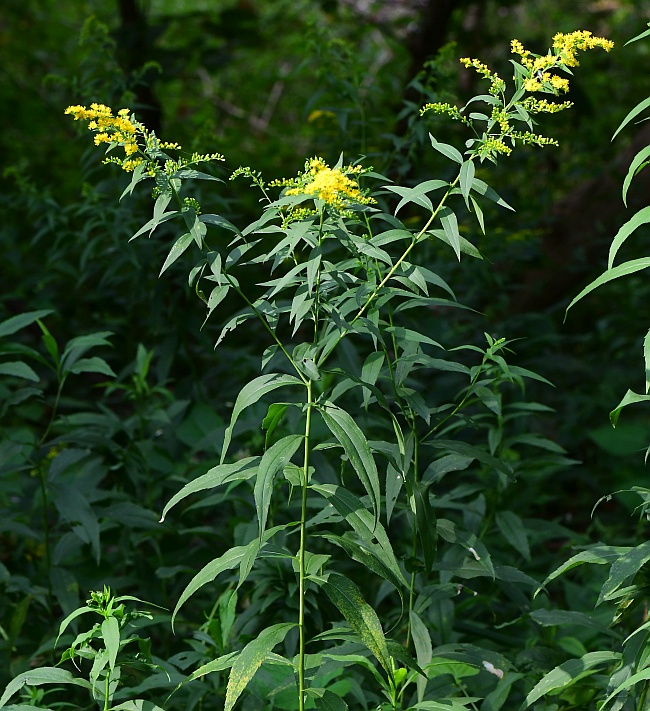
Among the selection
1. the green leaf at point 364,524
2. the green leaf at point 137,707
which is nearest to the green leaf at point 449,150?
the green leaf at point 364,524

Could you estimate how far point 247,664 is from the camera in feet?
4.58

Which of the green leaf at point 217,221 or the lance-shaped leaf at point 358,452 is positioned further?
the green leaf at point 217,221

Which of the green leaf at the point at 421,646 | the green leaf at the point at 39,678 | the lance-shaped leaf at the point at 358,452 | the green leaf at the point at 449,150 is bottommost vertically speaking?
the green leaf at the point at 421,646

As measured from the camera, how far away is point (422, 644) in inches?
68.5

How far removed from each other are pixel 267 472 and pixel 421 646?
621 millimetres

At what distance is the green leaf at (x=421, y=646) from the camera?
1.71 m

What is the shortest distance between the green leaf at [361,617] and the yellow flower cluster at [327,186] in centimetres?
64

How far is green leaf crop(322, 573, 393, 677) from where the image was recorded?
1.44m

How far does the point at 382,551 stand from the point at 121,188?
1.95 meters

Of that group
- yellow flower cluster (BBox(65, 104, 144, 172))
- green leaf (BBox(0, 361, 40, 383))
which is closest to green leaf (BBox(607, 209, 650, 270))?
yellow flower cluster (BBox(65, 104, 144, 172))

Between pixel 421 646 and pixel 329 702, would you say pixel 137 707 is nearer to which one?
pixel 329 702

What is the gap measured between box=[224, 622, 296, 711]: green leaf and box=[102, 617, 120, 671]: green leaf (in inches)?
7.4

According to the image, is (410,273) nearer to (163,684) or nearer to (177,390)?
(163,684)

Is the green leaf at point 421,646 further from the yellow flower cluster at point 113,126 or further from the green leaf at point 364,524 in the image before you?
the yellow flower cluster at point 113,126
